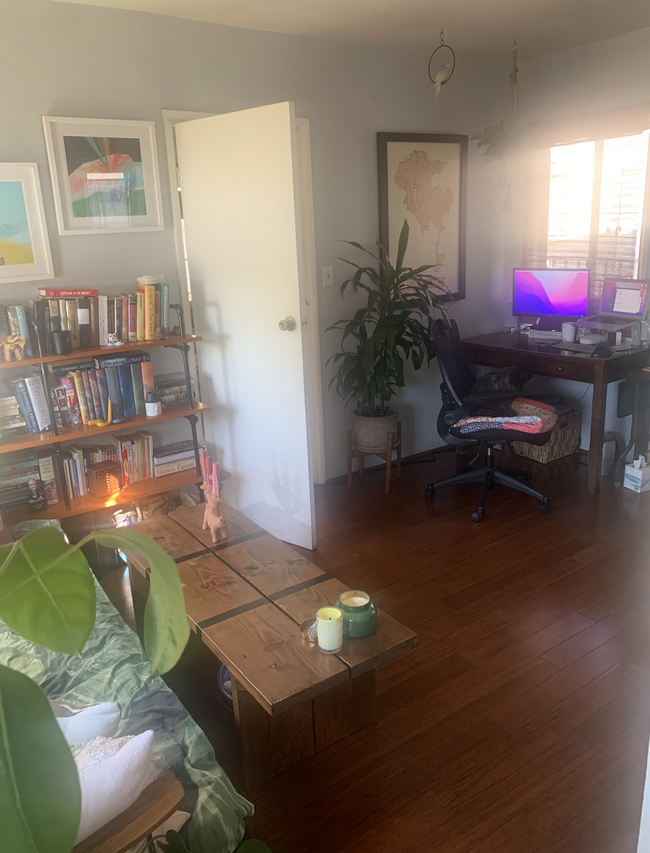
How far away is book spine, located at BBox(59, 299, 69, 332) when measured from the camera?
2789mm

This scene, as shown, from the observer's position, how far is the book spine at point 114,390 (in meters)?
2.98

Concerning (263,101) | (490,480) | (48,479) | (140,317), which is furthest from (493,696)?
(263,101)

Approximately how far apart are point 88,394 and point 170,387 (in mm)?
430

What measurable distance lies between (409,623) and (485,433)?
4.19 feet

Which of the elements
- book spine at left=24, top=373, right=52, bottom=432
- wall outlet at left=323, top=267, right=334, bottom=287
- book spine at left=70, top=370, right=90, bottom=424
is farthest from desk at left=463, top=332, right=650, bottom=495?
book spine at left=24, top=373, right=52, bottom=432

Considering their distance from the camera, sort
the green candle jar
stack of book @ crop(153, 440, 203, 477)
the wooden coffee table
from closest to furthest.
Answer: the wooden coffee table, the green candle jar, stack of book @ crop(153, 440, 203, 477)

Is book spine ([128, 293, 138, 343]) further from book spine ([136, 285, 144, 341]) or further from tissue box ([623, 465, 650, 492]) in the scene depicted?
tissue box ([623, 465, 650, 492])

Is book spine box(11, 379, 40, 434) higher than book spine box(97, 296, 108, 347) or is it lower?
lower

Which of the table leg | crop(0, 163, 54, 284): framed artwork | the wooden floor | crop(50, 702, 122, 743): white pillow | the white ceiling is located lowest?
the wooden floor

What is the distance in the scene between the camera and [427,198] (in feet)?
13.1

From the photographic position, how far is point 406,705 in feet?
7.19

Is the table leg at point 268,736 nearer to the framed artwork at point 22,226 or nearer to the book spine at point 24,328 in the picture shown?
the book spine at point 24,328

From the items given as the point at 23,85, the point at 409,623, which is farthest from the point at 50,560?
the point at 23,85

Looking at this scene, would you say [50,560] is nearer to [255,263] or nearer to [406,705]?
[406,705]
